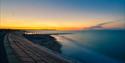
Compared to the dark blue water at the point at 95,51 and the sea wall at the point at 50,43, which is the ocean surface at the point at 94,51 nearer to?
the dark blue water at the point at 95,51

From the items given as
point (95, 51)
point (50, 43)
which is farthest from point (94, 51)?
point (50, 43)

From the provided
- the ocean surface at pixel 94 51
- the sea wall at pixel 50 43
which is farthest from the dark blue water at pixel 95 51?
the sea wall at pixel 50 43

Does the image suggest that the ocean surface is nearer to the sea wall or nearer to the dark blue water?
the dark blue water

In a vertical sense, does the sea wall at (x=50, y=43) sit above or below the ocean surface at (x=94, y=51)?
above

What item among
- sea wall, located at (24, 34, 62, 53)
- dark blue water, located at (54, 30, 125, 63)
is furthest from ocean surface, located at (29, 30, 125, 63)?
sea wall, located at (24, 34, 62, 53)

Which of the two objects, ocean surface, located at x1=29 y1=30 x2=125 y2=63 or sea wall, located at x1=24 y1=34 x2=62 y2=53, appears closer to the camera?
ocean surface, located at x1=29 y1=30 x2=125 y2=63

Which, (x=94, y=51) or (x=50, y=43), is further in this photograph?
(x=50, y=43)

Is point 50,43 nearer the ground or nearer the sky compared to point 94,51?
nearer the sky

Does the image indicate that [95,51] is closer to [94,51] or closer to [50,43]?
[94,51]

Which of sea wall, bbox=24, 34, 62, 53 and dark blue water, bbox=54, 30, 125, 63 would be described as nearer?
dark blue water, bbox=54, 30, 125, 63

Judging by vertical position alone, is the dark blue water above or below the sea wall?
below

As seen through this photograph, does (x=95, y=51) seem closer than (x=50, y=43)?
Yes

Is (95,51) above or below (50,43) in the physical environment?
below

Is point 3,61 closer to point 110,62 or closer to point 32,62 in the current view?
point 32,62
